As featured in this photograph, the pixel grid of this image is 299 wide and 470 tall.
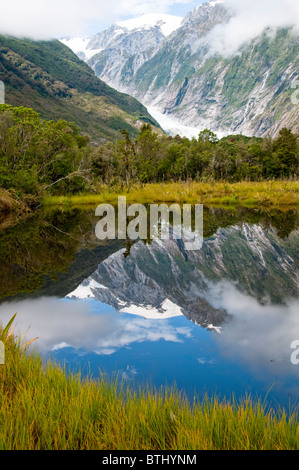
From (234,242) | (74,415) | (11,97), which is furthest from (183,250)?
(11,97)

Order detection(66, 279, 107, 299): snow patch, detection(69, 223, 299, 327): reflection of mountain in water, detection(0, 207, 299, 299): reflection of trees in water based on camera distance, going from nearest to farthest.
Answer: detection(69, 223, 299, 327): reflection of mountain in water, detection(66, 279, 107, 299): snow patch, detection(0, 207, 299, 299): reflection of trees in water

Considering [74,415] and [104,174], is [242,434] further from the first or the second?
[104,174]

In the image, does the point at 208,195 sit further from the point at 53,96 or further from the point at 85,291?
the point at 53,96

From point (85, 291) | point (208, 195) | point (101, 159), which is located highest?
point (101, 159)

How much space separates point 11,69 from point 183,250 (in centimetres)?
15565

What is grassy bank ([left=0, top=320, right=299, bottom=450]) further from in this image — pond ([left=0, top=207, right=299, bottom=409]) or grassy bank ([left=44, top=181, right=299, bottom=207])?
grassy bank ([left=44, top=181, right=299, bottom=207])

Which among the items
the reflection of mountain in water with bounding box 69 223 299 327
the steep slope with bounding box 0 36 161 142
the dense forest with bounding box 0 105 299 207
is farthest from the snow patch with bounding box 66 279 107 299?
the steep slope with bounding box 0 36 161 142

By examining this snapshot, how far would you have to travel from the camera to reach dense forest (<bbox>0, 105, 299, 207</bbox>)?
904 inches

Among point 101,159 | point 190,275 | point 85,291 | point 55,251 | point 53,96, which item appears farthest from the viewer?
point 53,96

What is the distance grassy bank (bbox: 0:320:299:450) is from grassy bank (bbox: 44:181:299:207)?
23083 millimetres

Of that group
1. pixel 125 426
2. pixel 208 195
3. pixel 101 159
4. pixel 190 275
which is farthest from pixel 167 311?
pixel 101 159

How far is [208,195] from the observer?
88.4ft

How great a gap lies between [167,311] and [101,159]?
115 ft

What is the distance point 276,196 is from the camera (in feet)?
81.1
